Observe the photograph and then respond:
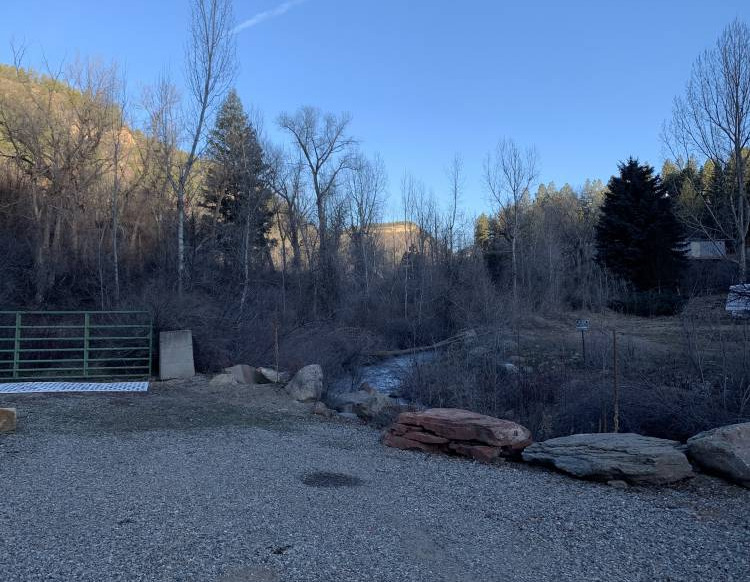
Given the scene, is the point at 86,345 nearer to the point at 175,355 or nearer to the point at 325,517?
the point at 175,355

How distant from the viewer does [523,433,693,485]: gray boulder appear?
748cm

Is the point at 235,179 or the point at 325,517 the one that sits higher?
the point at 235,179

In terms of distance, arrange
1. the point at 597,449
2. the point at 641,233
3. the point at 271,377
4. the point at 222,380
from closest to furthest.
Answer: the point at 597,449 → the point at 222,380 → the point at 271,377 → the point at 641,233

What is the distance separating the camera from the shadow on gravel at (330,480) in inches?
285

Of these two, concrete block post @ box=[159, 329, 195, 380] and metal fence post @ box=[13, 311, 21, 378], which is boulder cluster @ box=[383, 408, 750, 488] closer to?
concrete block post @ box=[159, 329, 195, 380]

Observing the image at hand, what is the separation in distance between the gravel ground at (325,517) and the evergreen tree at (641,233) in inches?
1412

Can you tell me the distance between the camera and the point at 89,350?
51.0ft

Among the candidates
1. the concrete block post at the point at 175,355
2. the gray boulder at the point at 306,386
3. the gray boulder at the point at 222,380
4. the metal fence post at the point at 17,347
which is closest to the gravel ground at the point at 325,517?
the gray boulder at the point at 306,386

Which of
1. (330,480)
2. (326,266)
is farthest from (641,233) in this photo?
(330,480)

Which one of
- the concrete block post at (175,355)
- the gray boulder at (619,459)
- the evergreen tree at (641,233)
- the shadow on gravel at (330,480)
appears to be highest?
the evergreen tree at (641,233)

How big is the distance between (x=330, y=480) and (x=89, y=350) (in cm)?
1054

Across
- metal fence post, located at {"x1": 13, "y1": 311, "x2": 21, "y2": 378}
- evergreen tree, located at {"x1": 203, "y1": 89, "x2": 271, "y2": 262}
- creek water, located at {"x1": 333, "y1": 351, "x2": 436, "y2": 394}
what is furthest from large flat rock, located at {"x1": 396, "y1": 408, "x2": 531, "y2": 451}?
evergreen tree, located at {"x1": 203, "y1": 89, "x2": 271, "y2": 262}

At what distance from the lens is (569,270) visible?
53.2 metres

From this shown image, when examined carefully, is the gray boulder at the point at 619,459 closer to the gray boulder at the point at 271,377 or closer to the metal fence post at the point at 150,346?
the gray boulder at the point at 271,377
